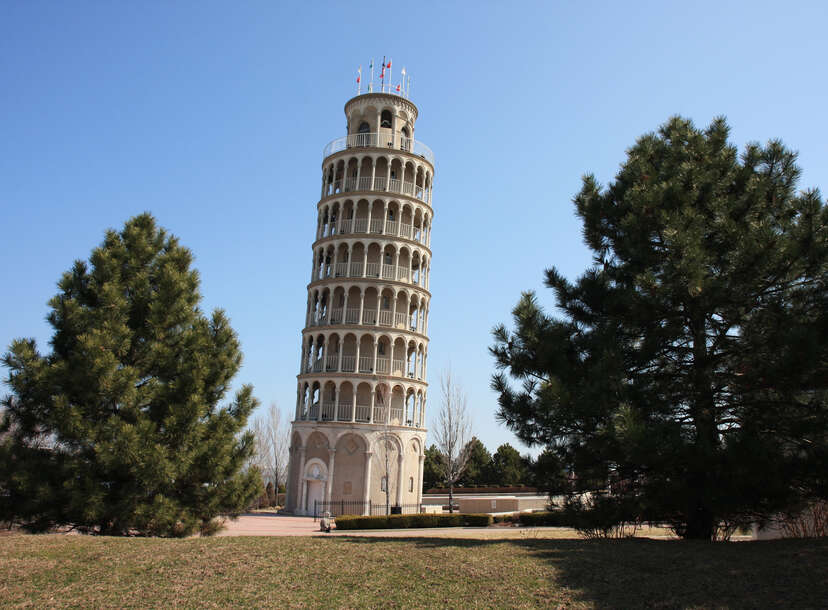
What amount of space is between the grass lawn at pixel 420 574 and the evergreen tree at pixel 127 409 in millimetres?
1457

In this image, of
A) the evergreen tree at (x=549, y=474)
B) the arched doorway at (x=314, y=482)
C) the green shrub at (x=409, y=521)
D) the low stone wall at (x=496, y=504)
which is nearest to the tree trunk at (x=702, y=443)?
the evergreen tree at (x=549, y=474)

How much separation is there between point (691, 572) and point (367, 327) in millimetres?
31514

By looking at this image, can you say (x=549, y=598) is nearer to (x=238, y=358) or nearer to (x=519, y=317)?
(x=519, y=317)

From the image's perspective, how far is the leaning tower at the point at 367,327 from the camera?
39.1 metres

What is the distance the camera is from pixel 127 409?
569 inches

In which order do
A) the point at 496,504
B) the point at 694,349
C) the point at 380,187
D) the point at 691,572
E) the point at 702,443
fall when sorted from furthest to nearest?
the point at 380,187, the point at 496,504, the point at 694,349, the point at 702,443, the point at 691,572

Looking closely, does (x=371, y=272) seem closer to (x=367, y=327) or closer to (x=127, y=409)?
(x=367, y=327)

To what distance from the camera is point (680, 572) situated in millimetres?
10086

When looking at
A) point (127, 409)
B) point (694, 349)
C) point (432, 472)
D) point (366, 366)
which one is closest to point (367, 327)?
point (366, 366)

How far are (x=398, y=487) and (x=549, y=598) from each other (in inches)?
1196

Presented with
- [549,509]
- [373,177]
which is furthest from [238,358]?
[373,177]

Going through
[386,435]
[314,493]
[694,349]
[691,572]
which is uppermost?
[694,349]

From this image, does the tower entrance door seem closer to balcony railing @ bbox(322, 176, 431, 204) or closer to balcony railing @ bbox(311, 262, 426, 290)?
balcony railing @ bbox(311, 262, 426, 290)

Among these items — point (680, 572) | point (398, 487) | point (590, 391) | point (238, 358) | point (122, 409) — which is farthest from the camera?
point (398, 487)
